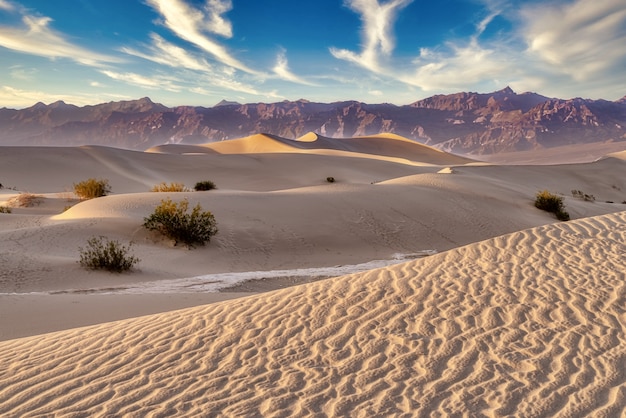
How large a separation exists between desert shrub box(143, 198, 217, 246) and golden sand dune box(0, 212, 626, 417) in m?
7.55

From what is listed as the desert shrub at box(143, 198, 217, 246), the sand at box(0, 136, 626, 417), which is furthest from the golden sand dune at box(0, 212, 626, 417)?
the desert shrub at box(143, 198, 217, 246)

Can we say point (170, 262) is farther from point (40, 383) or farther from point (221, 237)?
point (40, 383)

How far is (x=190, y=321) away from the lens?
613cm

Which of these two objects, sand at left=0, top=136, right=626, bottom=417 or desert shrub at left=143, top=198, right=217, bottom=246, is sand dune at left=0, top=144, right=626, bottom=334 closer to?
sand at left=0, top=136, right=626, bottom=417

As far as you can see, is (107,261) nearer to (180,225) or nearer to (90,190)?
(180,225)

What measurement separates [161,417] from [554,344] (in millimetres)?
3764

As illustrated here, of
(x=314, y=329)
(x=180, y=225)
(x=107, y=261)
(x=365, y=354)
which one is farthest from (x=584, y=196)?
(x=365, y=354)

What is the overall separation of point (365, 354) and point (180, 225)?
10.2m

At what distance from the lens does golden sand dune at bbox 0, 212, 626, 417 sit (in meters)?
4.05

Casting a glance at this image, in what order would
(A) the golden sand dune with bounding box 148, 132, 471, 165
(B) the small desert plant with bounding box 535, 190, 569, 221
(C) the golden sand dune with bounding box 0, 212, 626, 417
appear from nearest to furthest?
(C) the golden sand dune with bounding box 0, 212, 626, 417, (B) the small desert plant with bounding box 535, 190, 569, 221, (A) the golden sand dune with bounding box 148, 132, 471, 165

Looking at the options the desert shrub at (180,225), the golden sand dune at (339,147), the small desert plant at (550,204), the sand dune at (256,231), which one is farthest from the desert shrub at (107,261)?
the golden sand dune at (339,147)

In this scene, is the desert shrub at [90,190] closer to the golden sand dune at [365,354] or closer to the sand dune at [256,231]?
the sand dune at [256,231]

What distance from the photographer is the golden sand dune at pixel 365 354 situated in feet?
13.3

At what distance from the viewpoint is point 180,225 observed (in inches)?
556
